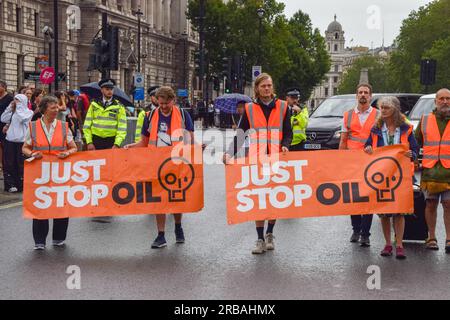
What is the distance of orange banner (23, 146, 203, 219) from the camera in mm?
8766

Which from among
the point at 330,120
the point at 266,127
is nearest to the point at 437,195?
the point at 266,127

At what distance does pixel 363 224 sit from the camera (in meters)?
9.12

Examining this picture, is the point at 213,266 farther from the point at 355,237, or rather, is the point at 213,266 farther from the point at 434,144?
the point at 434,144

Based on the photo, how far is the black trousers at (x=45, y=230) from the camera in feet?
28.8

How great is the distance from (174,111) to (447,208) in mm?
3352

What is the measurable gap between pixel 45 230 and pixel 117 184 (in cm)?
98

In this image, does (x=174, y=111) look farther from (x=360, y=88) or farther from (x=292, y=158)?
(x=360, y=88)

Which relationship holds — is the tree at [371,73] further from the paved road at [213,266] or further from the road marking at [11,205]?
the paved road at [213,266]

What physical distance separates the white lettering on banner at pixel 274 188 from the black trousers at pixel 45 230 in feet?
7.07

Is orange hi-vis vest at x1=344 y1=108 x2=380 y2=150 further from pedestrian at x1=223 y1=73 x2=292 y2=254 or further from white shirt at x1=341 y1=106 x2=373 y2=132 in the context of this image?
pedestrian at x1=223 y1=73 x2=292 y2=254

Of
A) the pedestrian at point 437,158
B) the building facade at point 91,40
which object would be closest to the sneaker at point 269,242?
the pedestrian at point 437,158

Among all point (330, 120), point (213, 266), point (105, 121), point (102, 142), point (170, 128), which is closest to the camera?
point (213, 266)

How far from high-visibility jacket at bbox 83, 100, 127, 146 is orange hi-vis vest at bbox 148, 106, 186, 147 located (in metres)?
1.81

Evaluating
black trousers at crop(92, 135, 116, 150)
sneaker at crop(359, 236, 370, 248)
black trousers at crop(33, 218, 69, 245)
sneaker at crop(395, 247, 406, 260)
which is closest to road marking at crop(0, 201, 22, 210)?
black trousers at crop(92, 135, 116, 150)
